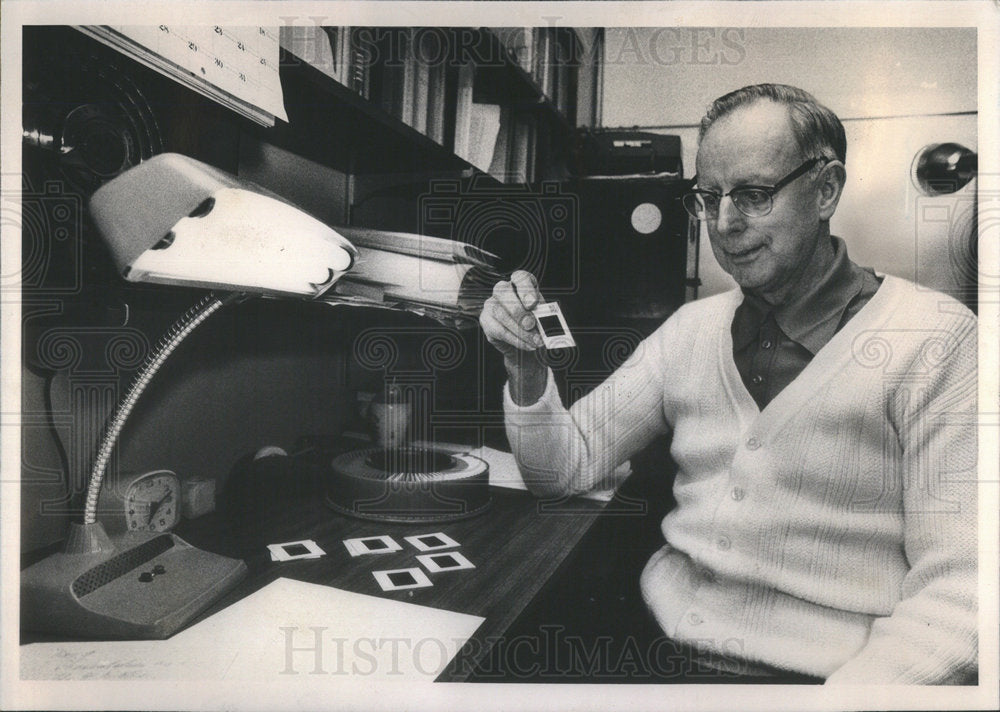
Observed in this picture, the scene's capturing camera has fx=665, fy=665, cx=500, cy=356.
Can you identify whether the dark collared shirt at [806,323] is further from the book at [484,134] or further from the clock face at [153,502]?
the clock face at [153,502]

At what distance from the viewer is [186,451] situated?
931 millimetres

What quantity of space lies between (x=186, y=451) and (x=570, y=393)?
545 mm

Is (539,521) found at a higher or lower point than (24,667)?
higher

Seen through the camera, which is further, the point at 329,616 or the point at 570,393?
the point at 570,393

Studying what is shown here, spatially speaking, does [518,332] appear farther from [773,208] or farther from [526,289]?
[773,208]

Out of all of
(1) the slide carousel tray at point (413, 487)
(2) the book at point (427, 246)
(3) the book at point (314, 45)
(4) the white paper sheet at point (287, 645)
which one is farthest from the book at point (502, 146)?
(4) the white paper sheet at point (287, 645)

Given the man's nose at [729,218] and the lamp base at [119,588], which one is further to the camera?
the man's nose at [729,218]

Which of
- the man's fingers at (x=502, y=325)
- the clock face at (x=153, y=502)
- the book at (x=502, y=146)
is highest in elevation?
the book at (x=502, y=146)

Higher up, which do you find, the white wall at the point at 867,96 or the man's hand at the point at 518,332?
the white wall at the point at 867,96

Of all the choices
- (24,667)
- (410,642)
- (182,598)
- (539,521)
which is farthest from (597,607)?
(24,667)

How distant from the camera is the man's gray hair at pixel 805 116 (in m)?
0.88

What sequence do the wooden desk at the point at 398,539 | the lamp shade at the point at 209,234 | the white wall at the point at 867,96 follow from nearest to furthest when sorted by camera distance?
1. the lamp shade at the point at 209,234
2. the wooden desk at the point at 398,539
3. the white wall at the point at 867,96

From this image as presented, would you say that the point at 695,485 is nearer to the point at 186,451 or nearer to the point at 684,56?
the point at 684,56

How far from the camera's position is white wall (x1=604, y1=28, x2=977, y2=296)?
893mm
